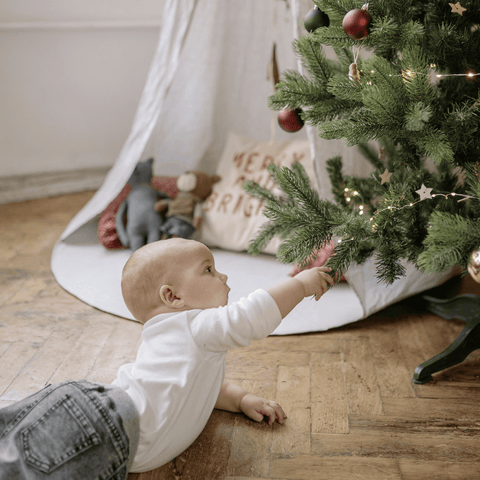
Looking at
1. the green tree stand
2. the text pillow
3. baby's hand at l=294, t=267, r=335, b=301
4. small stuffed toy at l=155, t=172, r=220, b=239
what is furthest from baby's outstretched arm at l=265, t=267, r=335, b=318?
small stuffed toy at l=155, t=172, r=220, b=239

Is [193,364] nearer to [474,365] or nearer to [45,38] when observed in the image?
[474,365]

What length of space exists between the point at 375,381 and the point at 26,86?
2.17 m

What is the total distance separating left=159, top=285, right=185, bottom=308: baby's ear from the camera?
3.06ft

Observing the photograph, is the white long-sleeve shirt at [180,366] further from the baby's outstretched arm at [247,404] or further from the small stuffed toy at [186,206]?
Result: the small stuffed toy at [186,206]

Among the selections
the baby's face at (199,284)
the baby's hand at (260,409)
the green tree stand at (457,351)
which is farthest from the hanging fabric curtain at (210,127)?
the baby's face at (199,284)

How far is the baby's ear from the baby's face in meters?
0.01

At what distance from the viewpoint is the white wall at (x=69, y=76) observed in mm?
2426

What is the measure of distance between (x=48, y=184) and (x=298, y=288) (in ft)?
6.58

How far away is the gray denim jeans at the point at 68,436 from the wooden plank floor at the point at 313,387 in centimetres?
14

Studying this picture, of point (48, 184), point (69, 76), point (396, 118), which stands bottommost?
point (48, 184)

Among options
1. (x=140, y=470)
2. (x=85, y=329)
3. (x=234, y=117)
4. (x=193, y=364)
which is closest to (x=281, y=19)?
(x=234, y=117)

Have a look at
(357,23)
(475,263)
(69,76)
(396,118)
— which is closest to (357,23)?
(357,23)

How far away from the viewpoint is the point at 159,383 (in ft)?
2.90

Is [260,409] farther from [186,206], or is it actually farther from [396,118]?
[186,206]
